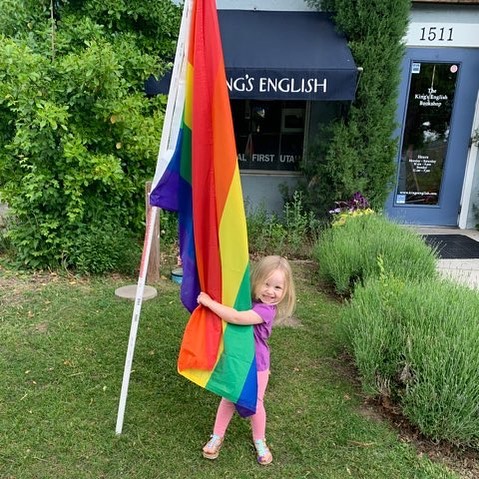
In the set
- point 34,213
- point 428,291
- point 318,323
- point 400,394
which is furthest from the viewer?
point 34,213

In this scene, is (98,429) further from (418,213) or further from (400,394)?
(418,213)

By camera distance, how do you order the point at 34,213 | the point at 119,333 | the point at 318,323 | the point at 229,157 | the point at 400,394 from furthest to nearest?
the point at 34,213 < the point at 318,323 < the point at 119,333 < the point at 400,394 < the point at 229,157

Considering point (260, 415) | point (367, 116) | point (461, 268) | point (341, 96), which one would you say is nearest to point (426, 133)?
point (367, 116)

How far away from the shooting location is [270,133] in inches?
295

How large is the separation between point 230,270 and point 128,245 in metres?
2.87

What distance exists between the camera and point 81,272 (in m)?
4.81

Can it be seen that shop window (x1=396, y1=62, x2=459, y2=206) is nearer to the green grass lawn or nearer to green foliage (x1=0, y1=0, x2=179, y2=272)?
green foliage (x1=0, y1=0, x2=179, y2=272)

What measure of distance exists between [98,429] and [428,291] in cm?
221

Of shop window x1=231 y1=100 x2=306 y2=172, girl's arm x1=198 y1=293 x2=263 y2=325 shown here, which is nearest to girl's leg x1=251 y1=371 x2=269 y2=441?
girl's arm x1=198 y1=293 x2=263 y2=325

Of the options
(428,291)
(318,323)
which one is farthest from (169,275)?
(428,291)

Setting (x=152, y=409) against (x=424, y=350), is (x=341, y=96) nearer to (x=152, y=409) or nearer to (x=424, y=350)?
(x=424, y=350)

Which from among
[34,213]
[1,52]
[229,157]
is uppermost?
[1,52]

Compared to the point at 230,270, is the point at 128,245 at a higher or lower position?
lower

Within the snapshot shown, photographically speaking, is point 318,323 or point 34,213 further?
point 34,213
